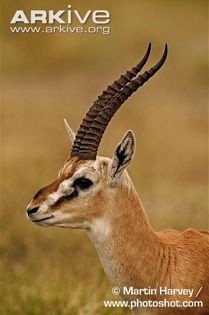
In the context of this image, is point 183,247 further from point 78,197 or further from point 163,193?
point 163,193

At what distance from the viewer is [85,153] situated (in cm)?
694

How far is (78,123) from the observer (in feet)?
37.1

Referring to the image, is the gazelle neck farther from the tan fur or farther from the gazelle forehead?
the gazelle forehead

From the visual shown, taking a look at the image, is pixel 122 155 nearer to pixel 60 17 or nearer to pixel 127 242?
pixel 127 242

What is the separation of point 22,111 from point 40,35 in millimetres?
3603

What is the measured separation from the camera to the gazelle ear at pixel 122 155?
6.76 meters

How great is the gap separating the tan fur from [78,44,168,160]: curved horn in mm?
81

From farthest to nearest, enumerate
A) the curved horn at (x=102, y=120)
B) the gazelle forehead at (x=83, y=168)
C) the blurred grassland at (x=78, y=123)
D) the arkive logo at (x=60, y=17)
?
the blurred grassland at (x=78, y=123)
the arkive logo at (x=60, y=17)
the curved horn at (x=102, y=120)
the gazelle forehead at (x=83, y=168)

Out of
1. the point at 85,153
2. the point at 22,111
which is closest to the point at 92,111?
the point at 85,153

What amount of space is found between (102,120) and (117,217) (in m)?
0.64

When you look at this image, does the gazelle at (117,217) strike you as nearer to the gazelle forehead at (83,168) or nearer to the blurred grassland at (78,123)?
the gazelle forehead at (83,168)

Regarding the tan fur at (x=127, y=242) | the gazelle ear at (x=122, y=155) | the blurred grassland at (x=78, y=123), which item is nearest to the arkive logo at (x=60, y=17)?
the blurred grassland at (x=78, y=123)

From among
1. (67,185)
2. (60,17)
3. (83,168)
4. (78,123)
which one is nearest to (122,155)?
(83,168)

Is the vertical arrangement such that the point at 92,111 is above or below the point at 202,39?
below
